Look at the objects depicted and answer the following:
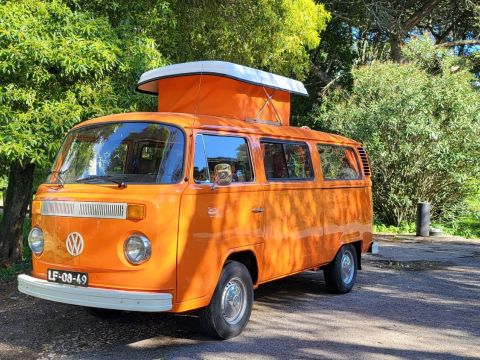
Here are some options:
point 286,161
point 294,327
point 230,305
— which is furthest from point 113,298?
point 286,161

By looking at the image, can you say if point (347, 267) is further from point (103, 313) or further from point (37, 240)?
point (37, 240)

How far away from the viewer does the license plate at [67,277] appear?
497 centimetres

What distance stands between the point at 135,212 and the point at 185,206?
45 cm

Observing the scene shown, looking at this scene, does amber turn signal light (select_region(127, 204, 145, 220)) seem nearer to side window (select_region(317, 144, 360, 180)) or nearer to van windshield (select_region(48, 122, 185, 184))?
van windshield (select_region(48, 122, 185, 184))

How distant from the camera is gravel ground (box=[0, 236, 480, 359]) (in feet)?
17.0

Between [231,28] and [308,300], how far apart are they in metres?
6.83

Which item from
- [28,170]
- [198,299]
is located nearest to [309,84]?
[28,170]

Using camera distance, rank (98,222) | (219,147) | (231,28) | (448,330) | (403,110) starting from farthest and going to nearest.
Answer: (403,110) < (231,28) < (448,330) < (219,147) < (98,222)

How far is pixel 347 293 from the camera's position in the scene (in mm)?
7777

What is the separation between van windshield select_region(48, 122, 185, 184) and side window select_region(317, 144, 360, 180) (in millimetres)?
2779

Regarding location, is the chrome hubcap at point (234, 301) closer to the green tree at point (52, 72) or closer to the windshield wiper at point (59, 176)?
the windshield wiper at point (59, 176)

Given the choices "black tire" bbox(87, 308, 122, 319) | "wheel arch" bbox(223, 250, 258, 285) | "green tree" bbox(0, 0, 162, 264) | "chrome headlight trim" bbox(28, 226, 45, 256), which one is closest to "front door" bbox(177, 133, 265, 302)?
"wheel arch" bbox(223, 250, 258, 285)

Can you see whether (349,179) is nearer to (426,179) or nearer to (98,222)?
(98,222)

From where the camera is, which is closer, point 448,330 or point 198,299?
point 198,299
